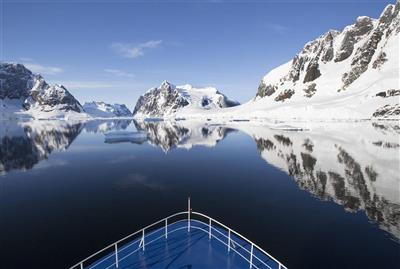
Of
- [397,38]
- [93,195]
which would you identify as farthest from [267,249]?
[397,38]

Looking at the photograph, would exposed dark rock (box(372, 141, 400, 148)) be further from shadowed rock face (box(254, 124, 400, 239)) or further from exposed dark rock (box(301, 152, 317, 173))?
exposed dark rock (box(301, 152, 317, 173))

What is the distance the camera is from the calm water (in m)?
19.1

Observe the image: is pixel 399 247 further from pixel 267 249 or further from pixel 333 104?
pixel 333 104

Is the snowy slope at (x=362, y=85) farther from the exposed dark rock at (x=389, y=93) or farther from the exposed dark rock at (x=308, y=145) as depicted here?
the exposed dark rock at (x=308, y=145)

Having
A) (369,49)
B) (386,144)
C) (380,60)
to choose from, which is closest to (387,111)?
(380,60)

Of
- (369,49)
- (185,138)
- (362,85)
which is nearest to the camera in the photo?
(185,138)

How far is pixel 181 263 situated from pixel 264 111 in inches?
7449

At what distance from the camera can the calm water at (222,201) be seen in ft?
62.8

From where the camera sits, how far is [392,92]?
129500mm

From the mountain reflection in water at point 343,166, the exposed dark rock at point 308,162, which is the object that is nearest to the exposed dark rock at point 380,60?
the mountain reflection in water at point 343,166

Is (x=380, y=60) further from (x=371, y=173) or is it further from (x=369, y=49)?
(x=371, y=173)

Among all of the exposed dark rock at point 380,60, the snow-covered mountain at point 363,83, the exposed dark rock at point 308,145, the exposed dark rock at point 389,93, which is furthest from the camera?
the exposed dark rock at point 380,60

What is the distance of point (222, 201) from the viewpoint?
94.1 ft

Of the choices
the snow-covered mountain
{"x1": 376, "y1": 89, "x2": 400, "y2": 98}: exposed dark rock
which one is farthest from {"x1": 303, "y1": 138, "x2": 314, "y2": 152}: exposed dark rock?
{"x1": 376, "y1": 89, "x2": 400, "y2": 98}: exposed dark rock
